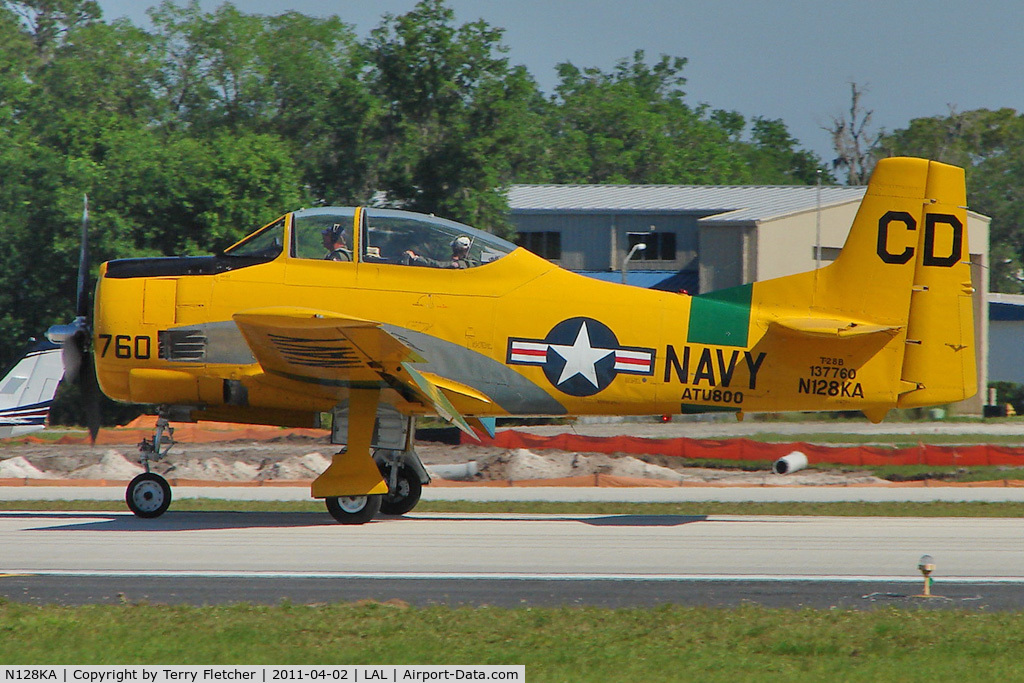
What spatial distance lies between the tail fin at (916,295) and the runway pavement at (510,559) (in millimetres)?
1780

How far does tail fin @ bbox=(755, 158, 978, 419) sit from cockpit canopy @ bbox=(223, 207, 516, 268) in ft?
13.1

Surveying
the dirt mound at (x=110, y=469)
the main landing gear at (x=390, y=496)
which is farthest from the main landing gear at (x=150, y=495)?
the dirt mound at (x=110, y=469)

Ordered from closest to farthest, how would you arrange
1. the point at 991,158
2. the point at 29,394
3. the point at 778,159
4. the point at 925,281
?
the point at 925,281
the point at 29,394
the point at 991,158
the point at 778,159

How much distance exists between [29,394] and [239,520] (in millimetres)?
10576

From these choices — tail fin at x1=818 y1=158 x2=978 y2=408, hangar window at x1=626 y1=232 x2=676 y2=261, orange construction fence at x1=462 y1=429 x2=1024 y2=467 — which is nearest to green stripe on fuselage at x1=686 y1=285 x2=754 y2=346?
tail fin at x1=818 y1=158 x2=978 y2=408

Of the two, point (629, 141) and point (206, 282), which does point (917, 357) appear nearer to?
point (206, 282)

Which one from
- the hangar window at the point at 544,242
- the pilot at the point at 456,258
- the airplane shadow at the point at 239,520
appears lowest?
the airplane shadow at the point at 239,520

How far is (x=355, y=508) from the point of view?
12.6m

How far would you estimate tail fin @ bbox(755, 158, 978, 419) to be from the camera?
502 inches

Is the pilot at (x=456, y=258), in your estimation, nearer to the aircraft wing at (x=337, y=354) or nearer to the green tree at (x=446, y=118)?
the aircraft wing at (x=337, y=354)

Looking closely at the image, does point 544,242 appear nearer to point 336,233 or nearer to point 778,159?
point 336,233

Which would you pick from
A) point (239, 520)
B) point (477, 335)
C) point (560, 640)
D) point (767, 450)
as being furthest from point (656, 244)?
point (560, 640)

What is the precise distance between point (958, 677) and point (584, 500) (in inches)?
371

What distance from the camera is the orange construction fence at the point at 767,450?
2111 centimetres
